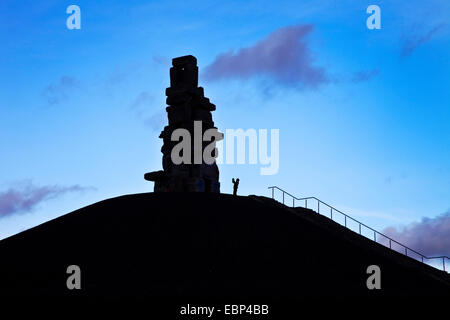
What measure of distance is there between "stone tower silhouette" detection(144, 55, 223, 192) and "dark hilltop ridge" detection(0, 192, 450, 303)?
5.41 meters

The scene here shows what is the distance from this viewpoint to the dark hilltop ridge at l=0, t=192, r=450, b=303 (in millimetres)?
24406

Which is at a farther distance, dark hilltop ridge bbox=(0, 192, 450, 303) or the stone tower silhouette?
the stone tower silhouette

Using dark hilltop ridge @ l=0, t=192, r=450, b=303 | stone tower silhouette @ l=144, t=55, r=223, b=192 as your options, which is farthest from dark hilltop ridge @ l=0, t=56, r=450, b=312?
stone tower silhouette @ l=144, t=55, r=223, b=192

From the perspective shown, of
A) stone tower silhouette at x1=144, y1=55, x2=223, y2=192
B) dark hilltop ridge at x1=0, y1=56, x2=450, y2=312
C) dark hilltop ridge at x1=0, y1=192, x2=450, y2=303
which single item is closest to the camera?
dark hilltop ridge at x1=0, y1=56, x2=450, y2=312

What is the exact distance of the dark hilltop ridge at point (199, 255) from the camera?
2441cm

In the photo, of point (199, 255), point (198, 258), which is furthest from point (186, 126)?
point (198, 258)

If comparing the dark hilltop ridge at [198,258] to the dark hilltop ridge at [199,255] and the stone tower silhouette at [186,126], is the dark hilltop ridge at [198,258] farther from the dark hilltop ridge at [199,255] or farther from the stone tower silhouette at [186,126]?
the stone tower silhouette at [186,126]

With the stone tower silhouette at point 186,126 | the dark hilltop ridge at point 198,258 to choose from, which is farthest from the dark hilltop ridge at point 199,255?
the stone tower silhouette at point 186,126

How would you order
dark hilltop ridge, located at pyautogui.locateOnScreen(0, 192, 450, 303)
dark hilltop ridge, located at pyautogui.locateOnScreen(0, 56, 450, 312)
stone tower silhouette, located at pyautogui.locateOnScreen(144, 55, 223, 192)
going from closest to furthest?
dark hilltop ridge, located at pyautogui.locateOnScreen(0, 56, 450, 312)
dark hilltop ridge, located at pyautogui.locateOnScreen(0, 192, 450, 303)
stone tower silhouette, located at pyautogui.locateOnScreen(144, 55, 223, 192)

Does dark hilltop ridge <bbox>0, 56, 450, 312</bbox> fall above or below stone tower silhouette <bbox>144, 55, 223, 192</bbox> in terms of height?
below

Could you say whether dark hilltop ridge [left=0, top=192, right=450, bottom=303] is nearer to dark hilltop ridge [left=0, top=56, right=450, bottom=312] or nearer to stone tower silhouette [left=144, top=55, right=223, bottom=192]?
dark hilltop ridge [left=0, top=56, right=450, bottom=312]
